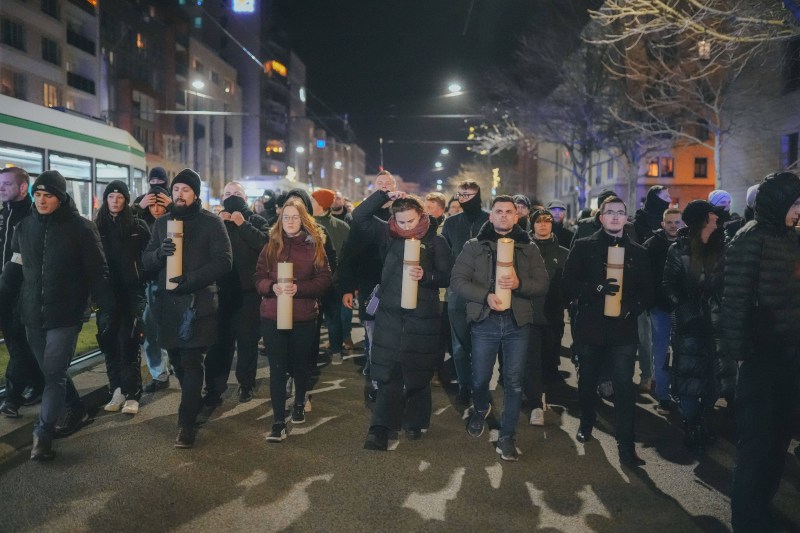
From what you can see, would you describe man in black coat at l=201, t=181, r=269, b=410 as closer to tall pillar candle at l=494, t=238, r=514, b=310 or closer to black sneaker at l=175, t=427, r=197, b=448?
black sneaker at l=175, t=427, r=197, b=448

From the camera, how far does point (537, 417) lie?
587 centimetres

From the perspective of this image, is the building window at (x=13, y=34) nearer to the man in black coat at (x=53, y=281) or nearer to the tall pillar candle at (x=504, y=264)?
the man in black coat at (x=53, y=281)

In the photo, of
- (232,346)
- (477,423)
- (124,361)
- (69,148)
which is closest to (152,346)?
(124,361)

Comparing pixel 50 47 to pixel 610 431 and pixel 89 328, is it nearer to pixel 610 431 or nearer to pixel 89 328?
pixel 89 328

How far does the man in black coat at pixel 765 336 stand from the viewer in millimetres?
3510

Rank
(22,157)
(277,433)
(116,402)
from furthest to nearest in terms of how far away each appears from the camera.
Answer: (22,157), (116,402), (277,433)

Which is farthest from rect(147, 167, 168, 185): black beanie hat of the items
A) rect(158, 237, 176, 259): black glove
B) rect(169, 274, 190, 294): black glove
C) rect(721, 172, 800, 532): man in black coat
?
rect(721, 172, 800, 532): man in black coat

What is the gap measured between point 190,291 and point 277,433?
1359mm

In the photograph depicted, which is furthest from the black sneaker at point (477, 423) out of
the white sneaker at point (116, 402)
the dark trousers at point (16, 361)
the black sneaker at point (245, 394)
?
the dark trousers at point (16, 361)

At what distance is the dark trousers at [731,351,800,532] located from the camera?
3553mm

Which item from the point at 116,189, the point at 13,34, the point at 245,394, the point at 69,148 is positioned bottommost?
the point at 245,394

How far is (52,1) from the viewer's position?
120 ft

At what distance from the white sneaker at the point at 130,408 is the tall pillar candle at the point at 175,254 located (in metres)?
1.68

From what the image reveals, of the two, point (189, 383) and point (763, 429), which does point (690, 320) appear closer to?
point (763, 429)
